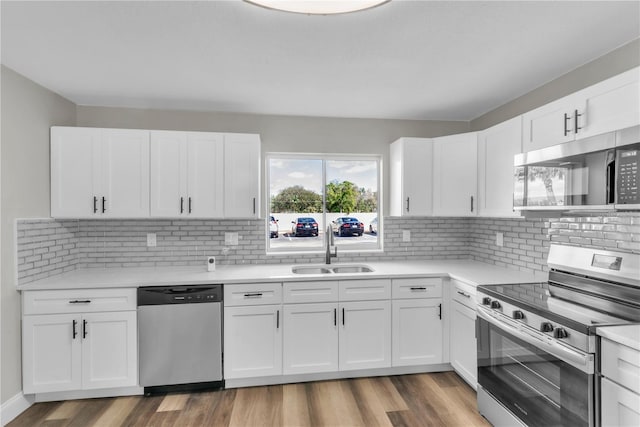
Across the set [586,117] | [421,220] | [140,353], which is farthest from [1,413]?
[586,117]

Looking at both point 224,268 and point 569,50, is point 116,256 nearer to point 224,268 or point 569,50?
point 224,268

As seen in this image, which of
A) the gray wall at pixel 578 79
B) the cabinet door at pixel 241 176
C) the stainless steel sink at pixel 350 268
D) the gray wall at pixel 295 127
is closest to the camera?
the gray wall at pixel 578 79

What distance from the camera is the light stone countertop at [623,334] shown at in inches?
54.9

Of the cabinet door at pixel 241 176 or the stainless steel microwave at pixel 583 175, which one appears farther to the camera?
the cabinet door at pixel 241 176

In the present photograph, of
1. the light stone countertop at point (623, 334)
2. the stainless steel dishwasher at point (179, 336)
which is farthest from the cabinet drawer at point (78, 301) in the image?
the light stone countertop at point (623, 334)

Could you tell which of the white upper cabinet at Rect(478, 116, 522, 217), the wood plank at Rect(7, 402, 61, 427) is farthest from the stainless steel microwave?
the wood plank at Rect(7, 402, 61, 427)

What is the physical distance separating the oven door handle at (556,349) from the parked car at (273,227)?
222 cm

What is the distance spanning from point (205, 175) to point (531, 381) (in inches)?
112

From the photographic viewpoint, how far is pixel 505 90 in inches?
113

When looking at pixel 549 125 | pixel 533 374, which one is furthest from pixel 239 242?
pixel 549 125

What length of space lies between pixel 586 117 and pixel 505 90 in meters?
1.05

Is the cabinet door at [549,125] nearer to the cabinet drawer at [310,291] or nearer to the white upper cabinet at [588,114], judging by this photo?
the white upper cabinet at [588,114]

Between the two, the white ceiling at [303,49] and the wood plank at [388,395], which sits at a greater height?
the white ceiling at [303,49]

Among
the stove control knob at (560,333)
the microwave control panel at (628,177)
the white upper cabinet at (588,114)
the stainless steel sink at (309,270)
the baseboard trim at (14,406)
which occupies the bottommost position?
the baseboard trim at (14,406)
